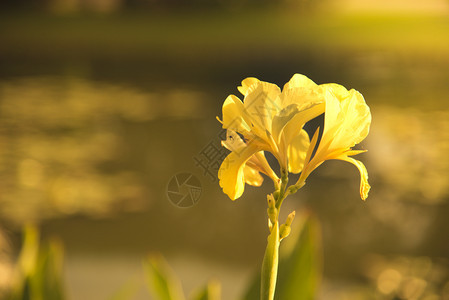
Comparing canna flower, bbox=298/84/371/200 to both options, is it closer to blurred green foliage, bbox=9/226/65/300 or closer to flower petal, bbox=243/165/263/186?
flower petal, bbox=243/165/263/186

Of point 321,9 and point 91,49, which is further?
point 321,9

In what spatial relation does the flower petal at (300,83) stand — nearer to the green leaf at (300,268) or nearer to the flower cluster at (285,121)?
the flower cluster at (285,121)

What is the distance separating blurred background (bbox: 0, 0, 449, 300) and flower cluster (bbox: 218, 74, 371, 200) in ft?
0.21

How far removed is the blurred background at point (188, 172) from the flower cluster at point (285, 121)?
0.07 metres

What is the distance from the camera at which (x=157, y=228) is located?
249 centimetres

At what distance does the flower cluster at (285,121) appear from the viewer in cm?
27

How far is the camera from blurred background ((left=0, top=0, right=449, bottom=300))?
83.9 inches

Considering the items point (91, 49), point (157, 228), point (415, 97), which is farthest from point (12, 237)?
point (91, 49)

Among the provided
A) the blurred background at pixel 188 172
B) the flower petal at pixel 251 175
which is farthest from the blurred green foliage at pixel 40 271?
the flower petal at pixel 251 175

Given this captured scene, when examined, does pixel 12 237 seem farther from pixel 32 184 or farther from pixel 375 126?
pixel 375 126

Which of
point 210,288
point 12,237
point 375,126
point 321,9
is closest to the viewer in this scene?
point 210,288

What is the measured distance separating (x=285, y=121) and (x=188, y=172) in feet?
0.28

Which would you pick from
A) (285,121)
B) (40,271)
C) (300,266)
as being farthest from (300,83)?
(40,271)

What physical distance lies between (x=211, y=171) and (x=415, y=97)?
4.69 metres
